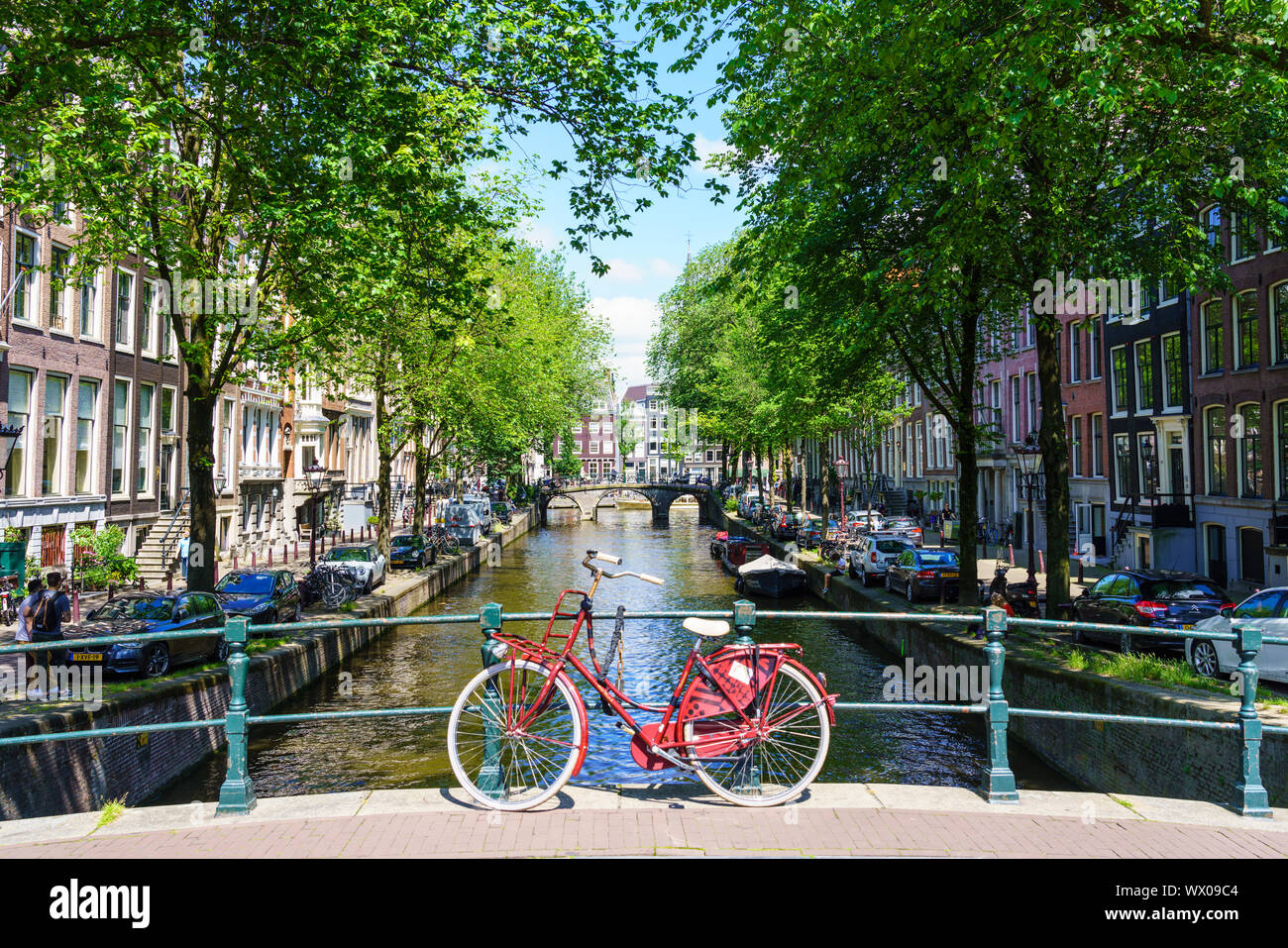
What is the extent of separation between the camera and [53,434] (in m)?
26.6

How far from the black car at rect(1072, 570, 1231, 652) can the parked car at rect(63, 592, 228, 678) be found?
615 inches

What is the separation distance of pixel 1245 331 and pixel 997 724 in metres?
27.0

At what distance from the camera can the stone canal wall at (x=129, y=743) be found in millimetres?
10477

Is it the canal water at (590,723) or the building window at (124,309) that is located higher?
the building window at (124,309)

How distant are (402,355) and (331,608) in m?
11.2

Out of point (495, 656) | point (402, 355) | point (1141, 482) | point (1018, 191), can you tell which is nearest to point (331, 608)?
point (402, 355)

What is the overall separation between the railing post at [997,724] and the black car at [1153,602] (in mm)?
11756

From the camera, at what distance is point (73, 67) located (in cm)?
1095

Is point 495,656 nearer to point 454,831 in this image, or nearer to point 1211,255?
point 454,831

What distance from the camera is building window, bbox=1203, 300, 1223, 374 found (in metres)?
29.4

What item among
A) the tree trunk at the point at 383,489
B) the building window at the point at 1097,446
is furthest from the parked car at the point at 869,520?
the tree trunk at the point at 383,489

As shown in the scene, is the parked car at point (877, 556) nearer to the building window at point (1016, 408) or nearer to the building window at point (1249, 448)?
the building window at point (1249, 448)

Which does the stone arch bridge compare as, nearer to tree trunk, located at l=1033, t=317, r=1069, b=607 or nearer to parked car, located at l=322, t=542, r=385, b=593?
parked car, located at l=322, t=542, r=385, b=593

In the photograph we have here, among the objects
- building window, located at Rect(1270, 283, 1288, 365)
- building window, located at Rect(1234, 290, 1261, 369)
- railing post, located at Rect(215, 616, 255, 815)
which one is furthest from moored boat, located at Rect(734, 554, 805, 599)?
railing post, located at Rect(215, 616, 255, 815)
